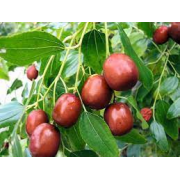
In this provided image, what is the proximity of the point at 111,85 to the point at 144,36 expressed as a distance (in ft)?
3.36

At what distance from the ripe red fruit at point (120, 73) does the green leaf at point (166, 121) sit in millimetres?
708

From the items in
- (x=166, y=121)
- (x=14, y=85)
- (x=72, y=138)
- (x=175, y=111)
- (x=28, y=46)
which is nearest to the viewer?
(x=28, y=46)

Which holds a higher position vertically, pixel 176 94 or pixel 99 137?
pixel 99 137

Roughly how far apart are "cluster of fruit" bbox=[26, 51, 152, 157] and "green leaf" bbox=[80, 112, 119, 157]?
0.03 meters

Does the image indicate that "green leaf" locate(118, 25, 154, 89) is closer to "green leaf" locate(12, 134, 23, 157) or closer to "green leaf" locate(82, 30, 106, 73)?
"green leaf" locate(82, 30, 106, 73)

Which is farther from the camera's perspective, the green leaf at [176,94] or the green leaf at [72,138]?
the green leaf at [176,94]

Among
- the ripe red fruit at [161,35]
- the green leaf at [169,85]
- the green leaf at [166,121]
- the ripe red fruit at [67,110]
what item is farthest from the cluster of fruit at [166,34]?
the ripe red fruit at [67,110]

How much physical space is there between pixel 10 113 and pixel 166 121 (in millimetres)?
804

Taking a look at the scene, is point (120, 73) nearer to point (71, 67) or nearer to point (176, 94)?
point (71, 67)

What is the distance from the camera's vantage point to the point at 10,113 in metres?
1.11

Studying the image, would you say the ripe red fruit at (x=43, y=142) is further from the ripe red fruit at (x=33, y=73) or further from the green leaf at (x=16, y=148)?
the ripe red fruit at (x=33, y=73)

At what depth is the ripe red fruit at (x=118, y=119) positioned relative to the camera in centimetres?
97

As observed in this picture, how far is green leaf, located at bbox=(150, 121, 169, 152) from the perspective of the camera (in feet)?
5.03

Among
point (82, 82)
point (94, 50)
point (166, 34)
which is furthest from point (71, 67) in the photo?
point (166, 34)
